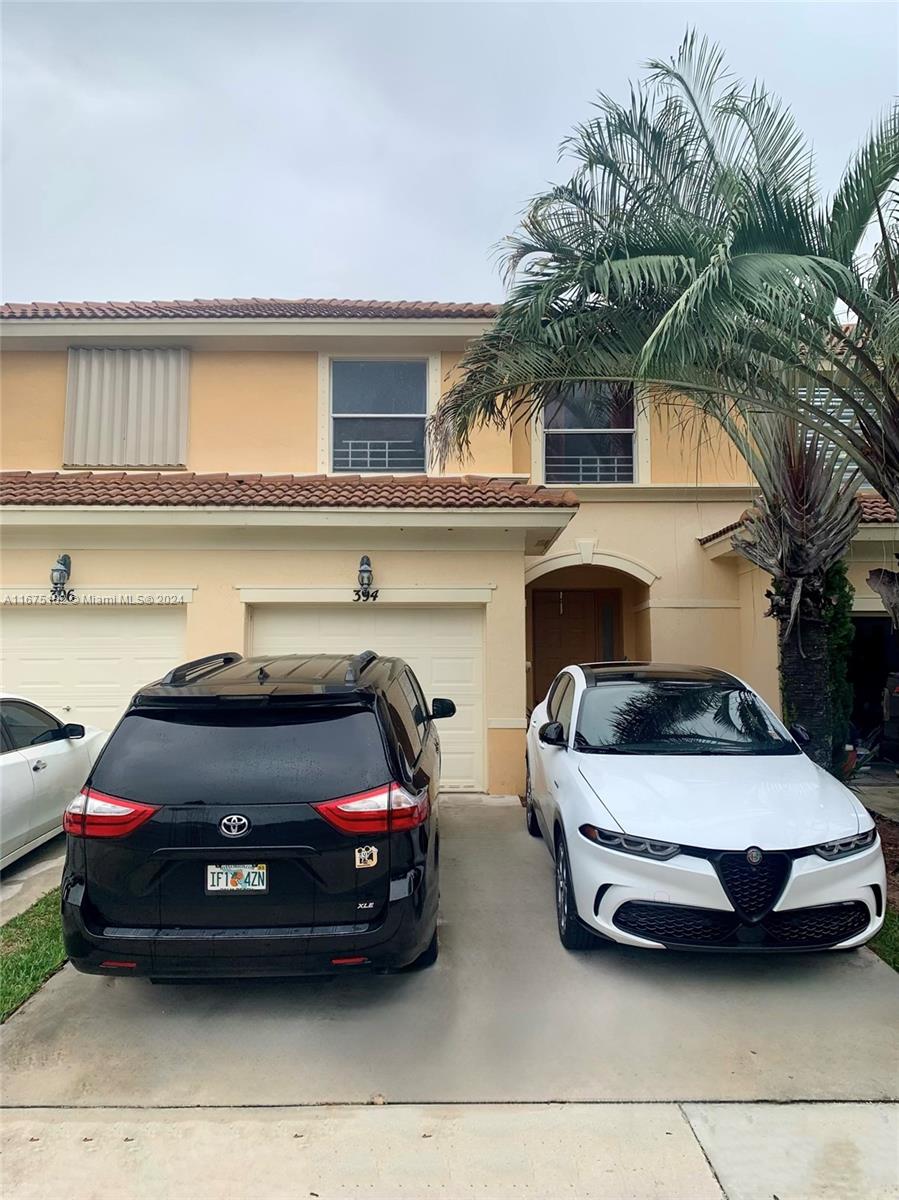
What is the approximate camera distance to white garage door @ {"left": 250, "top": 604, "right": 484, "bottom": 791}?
8.14 m

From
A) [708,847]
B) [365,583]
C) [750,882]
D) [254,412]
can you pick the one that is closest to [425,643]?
[365,583]

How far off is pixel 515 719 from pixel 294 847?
4934 mm

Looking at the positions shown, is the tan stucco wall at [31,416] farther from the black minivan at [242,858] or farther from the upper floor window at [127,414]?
the black minivan at [242,858]

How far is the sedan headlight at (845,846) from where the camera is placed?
3764 mm

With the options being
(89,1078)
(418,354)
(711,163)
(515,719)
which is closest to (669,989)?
(89,1078)

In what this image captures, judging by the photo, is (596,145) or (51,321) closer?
(596,145)

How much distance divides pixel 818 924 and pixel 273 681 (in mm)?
3320

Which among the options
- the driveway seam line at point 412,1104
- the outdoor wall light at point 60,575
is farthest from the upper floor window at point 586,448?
the driveway seam line at point 412,1104

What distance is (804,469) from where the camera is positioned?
6344mm

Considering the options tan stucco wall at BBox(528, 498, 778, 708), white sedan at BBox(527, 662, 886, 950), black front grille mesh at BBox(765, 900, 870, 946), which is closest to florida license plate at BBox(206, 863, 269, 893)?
white sedan at BBox(527, 662, 886, 950)

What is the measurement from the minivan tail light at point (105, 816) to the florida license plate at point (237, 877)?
1.35 feet

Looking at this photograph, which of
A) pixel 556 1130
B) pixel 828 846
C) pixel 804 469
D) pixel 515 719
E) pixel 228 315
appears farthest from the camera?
pixel 228 315

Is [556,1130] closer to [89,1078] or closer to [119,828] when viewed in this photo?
[89,1078]

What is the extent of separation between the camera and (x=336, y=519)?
7.62 meters
